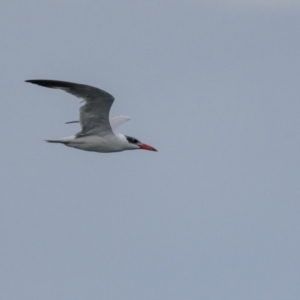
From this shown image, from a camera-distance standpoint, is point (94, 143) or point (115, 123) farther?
point (115, 123)

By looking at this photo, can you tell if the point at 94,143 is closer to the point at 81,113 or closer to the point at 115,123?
the point at 81,113

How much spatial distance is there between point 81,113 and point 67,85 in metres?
1.09

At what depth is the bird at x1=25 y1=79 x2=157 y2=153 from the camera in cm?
2922

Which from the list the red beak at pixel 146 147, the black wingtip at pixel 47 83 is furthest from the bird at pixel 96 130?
the black wingtip at pixel 47 83

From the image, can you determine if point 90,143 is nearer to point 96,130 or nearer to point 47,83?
point 96,130

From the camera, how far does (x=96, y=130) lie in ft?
98.8

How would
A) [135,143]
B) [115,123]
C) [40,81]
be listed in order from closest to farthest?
[40,81] < [135,143] < [115,123]

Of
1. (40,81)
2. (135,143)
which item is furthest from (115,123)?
(40,81)

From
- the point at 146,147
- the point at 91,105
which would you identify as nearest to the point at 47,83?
the point at 91,105

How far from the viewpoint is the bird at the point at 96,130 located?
2922 cm

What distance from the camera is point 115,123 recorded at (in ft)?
108

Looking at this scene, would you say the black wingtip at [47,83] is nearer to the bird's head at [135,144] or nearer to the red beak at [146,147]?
the bird's head at [135,144]

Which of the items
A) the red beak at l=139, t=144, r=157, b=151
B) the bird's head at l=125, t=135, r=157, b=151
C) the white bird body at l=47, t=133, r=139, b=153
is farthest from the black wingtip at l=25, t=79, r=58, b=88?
the red beak at l=139, t=144, r=157, b=151

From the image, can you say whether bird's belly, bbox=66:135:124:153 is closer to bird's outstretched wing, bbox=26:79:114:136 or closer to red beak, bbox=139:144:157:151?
bird's outstretched wing, bbox=26:79:114:136
